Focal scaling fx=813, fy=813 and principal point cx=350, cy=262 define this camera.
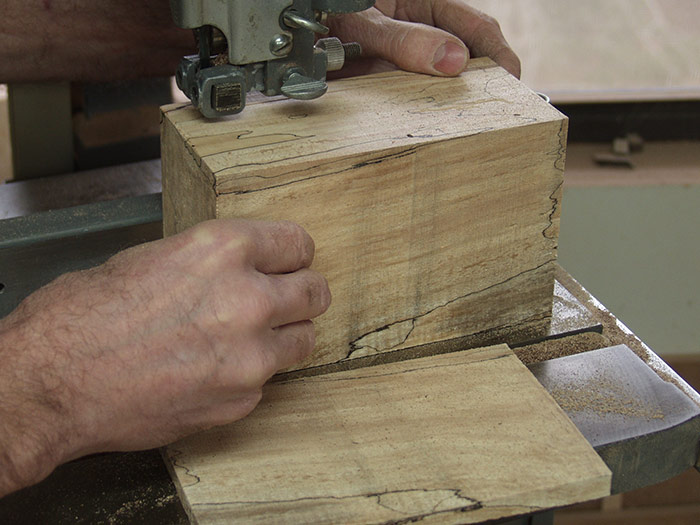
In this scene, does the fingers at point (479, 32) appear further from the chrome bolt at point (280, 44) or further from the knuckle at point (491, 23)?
the chrome bolt at point (280, 44)

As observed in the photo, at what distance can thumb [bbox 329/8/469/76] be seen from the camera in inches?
40.3

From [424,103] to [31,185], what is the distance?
80cm

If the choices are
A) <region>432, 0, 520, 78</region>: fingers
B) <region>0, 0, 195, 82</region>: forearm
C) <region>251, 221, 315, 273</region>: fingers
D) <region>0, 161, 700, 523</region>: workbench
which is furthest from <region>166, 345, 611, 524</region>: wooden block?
<region>0, 0, 195, 82</region>: forearm

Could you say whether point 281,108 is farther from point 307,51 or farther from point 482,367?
point 482,367

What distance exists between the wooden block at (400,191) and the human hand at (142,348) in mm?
76

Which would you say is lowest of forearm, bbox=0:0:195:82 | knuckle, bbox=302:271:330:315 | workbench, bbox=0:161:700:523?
workbench, bbox=0:161:700:523

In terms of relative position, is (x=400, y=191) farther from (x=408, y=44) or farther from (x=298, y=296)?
(x=408, y=44)

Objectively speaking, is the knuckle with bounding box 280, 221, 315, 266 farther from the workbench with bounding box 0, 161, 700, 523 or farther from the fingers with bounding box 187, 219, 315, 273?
the workbench with bounding box 0, 161, 700, 523

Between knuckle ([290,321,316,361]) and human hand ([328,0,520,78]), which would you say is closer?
knuckle ([290,321,316,361])

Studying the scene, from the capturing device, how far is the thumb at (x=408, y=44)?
1024mm

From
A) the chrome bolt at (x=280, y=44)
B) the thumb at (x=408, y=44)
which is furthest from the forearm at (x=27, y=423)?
the thumb at (x=408, y=44)

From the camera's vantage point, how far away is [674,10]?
2154 mm

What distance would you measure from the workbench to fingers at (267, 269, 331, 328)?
0.68ft

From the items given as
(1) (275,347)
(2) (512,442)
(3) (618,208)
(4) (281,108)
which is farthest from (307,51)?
(3) (618,208)
